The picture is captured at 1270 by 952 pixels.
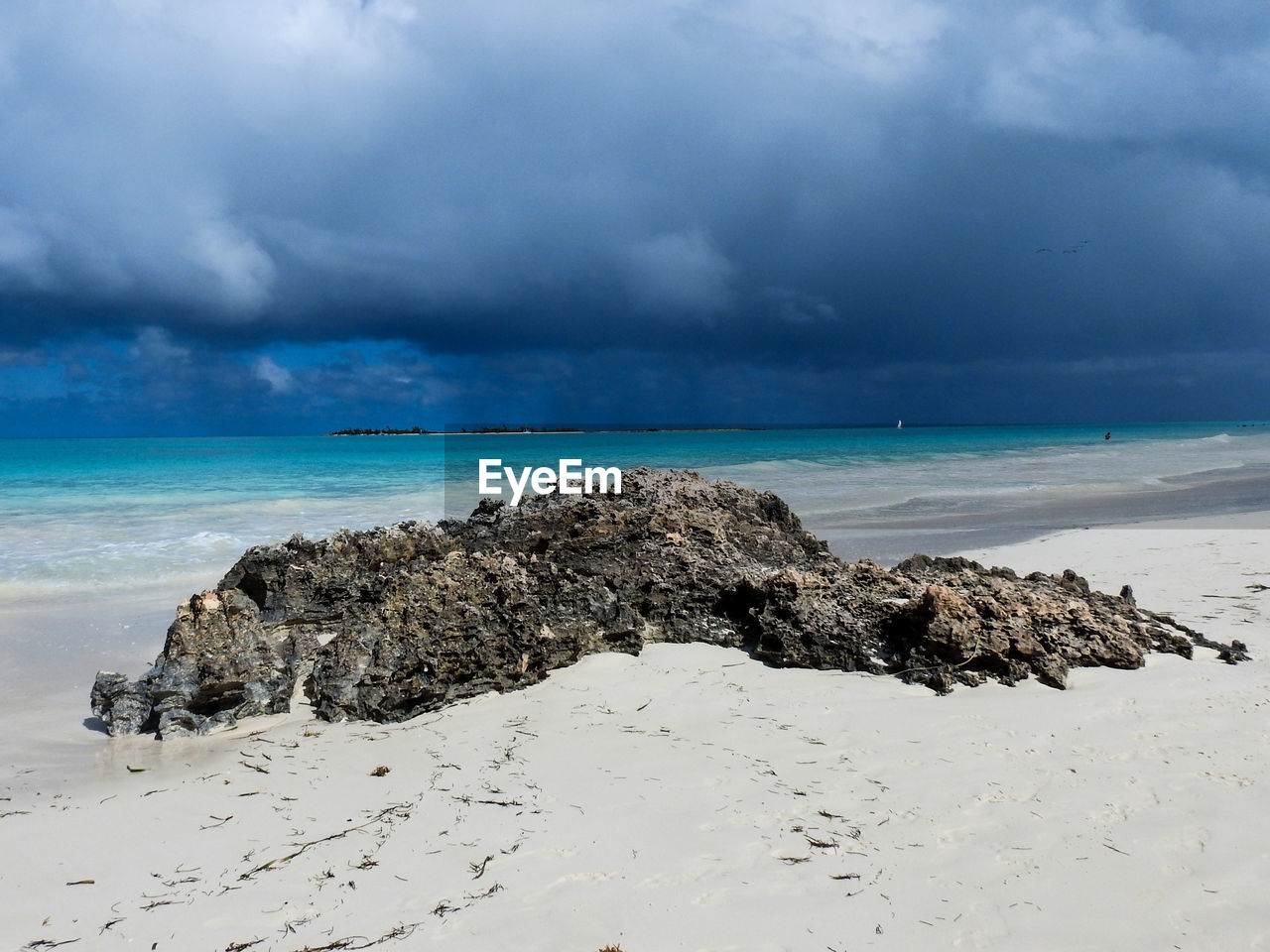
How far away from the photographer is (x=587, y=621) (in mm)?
4703

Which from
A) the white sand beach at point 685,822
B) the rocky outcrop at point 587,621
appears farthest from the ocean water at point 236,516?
the white sand beach at point 685,822

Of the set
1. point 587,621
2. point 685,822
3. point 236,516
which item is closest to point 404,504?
point 236,516

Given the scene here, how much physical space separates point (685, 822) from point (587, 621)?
6.39 ft

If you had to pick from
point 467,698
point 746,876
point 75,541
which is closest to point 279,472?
point 75,541

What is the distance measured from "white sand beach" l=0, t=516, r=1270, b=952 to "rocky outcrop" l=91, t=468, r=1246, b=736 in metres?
0.18

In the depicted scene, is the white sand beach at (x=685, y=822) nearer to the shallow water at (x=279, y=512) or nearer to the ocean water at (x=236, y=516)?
the ocean water at (x=236, y=516)

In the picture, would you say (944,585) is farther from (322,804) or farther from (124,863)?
(124,863)

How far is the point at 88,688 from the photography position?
16.8ft

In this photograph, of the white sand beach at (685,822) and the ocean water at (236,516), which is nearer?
the white sand beach at (685,822)

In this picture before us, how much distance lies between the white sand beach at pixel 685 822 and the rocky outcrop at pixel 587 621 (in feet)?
0.57

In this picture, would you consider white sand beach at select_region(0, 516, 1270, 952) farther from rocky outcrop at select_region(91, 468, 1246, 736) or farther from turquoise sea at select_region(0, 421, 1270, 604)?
turquoise sea at select_region(0, 421, 1270, 604)

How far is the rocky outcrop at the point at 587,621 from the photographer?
13.4 feet

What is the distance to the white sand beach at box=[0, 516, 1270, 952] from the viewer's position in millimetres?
2334

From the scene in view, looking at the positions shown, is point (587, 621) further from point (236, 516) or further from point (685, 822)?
point (236, 516)
